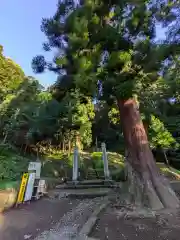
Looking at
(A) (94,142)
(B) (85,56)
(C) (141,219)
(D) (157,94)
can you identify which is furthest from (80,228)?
(A) (94,142)

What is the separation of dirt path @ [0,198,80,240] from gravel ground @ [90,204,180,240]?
94 centimetres

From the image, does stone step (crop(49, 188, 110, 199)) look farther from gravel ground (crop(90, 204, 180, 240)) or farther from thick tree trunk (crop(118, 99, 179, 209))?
gravel ground (crop(90, 204, 180, 240))

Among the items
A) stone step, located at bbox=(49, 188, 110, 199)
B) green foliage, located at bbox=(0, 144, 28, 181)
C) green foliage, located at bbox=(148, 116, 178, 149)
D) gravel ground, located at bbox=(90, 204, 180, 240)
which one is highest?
green foliage, located at bbox=(148, 116, 178, 149)

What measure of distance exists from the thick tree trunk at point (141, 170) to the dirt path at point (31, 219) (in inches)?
66.3

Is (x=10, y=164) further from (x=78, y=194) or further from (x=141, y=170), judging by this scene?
(x=141, y=170)

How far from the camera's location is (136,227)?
352 centimetres

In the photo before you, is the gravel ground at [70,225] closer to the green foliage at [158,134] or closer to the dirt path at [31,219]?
the dirt path at [31,219]

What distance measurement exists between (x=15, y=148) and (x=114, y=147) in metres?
7.57

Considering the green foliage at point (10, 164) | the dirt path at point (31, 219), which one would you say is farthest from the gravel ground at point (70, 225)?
the green foliage at point (10, 164)

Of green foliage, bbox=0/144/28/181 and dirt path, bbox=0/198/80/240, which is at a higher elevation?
green foliage, bbox=0/144/28/181

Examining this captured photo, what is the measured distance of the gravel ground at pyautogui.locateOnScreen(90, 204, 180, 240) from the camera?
3111mm

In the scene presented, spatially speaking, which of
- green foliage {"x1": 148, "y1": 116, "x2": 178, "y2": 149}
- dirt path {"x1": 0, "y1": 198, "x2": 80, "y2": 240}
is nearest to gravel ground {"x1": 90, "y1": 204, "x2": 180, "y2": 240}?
dirt path {"x1": 0, "y1": 198, "x2": 80, "y2": 240}

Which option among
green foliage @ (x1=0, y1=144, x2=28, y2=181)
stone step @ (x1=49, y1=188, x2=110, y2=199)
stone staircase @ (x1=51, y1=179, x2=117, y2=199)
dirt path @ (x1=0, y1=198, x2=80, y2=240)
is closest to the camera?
dirt path @ (x1=0, y1=198, x2=80, y2=240)

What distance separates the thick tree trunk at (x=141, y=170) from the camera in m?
4.77
